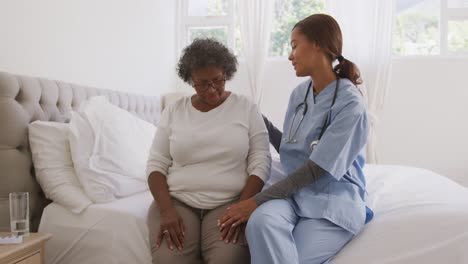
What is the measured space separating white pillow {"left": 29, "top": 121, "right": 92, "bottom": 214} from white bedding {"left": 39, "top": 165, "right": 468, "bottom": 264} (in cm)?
5

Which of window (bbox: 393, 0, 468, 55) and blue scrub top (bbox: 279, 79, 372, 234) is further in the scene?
window (bbox: 393, 0, 468, 55)

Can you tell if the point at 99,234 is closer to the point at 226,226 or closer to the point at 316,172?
the point at 226,226

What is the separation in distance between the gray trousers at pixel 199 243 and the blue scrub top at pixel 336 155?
271mm

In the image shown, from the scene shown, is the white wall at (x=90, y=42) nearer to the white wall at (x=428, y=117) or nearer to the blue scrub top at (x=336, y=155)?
the blue scrub top at (x=336, y=155)

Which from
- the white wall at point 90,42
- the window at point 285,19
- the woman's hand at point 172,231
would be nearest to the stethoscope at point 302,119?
the woman's hand at point 172,231

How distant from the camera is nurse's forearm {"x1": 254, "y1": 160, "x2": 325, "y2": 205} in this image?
1496mm

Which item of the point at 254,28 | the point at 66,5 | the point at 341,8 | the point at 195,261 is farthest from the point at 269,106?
the point at 195,261

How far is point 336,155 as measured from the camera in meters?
1.48

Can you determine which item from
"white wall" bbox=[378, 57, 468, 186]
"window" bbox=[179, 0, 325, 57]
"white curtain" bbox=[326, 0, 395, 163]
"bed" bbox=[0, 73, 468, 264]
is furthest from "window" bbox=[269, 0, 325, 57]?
"bed" bbox=[0, 73, 468, 264]

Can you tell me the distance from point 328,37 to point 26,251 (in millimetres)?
1334

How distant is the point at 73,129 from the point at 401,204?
4.75 feet

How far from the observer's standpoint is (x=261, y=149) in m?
1.78

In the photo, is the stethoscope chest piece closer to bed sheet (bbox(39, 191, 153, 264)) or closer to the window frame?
bed sheet (bbox(39, 191, 153, 264))

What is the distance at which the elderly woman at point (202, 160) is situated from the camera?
1.56m
